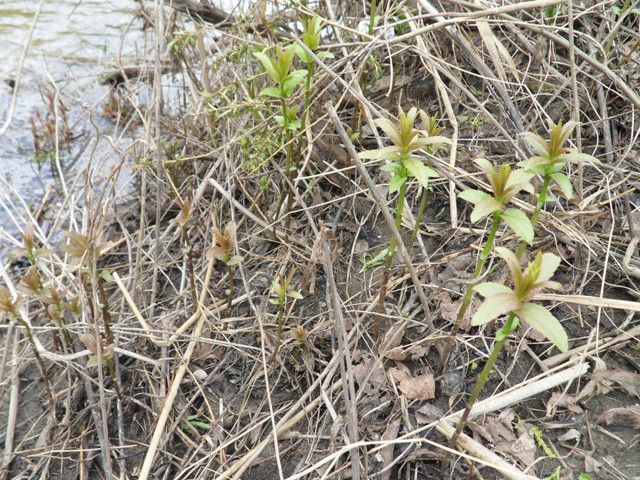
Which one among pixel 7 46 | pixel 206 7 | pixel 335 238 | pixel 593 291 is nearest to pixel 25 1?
pixel 7 46

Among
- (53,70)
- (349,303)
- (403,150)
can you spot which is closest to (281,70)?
(403,150)

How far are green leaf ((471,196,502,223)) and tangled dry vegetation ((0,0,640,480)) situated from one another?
0.62 feet

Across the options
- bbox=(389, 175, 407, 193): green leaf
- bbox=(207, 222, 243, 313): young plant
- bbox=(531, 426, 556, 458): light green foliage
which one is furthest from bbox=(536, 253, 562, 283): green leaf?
bbox=(207, 222, 243, 313): young plant

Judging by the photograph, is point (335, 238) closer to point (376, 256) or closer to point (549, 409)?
point (376, 256)

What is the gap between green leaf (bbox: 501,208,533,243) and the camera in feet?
4.83

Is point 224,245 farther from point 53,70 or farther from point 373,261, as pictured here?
point 53,70

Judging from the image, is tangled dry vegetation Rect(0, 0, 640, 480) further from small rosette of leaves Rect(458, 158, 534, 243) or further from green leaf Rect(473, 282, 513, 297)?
A: green leaf Rect(473, 282, 513, 297)

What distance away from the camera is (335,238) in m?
2.29

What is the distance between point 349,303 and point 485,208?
0.86m

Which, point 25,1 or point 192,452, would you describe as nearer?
point 192,452

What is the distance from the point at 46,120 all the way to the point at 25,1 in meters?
2.72

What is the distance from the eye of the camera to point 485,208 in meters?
1.50

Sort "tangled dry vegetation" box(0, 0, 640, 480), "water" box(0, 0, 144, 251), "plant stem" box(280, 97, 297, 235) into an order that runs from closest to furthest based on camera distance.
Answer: "tangled dry vegetation" box(0, 0, 640, 480), "plant stem" box(280, 97, 297, 235), "water" box(0, 0, 144, 251)

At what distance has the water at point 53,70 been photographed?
13.3ft
